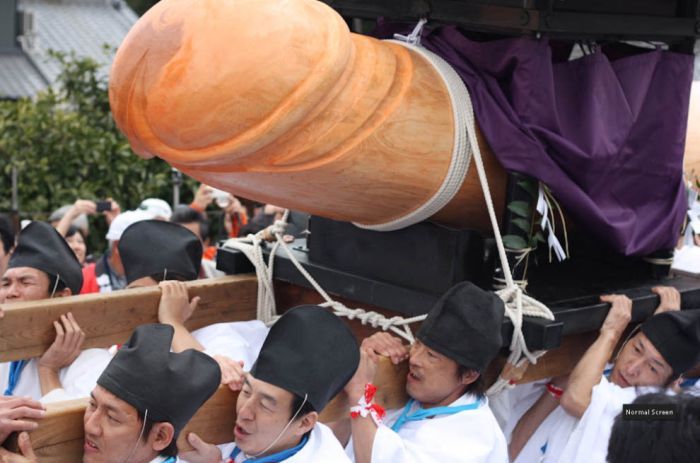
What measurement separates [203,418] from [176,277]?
1119 mm

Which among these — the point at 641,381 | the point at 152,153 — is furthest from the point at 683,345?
the point at 152,153

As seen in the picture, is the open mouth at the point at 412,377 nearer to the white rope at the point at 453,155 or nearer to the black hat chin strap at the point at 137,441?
the white rope at the point at 453,155

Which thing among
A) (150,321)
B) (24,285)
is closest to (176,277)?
(150,321)

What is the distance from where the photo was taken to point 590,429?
3082 mm

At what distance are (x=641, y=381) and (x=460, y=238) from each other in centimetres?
79

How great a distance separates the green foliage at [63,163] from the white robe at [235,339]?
5501mm

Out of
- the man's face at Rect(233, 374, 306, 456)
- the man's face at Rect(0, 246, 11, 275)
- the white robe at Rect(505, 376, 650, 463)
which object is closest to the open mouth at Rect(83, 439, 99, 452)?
the man's face at Rect(233, 374, 306, 456)

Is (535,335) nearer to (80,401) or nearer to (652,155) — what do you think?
(652,155)

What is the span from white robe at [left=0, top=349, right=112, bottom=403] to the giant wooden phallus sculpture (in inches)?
29.2

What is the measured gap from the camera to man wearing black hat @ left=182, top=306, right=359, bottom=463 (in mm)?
2545

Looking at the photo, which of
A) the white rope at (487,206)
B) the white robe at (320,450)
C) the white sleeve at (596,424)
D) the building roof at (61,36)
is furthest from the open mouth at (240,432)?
the building roof at (61,36)

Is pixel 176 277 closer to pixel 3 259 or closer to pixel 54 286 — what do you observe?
pixel 54 286

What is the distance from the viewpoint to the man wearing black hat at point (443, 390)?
270 centimetres

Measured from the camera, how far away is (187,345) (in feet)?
10.0
